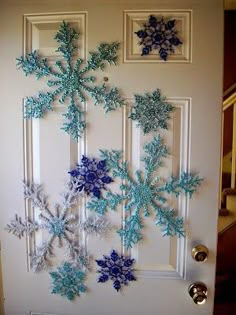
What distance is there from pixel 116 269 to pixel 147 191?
33 cm

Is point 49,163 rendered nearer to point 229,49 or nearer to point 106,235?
point 106,235

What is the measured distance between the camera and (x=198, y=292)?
2.89 ft

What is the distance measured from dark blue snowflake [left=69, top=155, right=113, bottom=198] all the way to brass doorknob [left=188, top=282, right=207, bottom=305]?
0.50 meters

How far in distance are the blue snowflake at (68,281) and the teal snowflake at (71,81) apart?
1.73 feet

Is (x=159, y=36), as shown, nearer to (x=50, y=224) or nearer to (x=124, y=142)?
(x=124, y=142)

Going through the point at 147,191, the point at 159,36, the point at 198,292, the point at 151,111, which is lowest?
the point at 198,292

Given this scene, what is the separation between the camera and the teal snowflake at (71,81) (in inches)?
32.9

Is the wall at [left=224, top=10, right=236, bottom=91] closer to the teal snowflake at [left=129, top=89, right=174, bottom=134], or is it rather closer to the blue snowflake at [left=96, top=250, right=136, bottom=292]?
the teal snowflake at [left=129, top=89, right=174, bottom=134]

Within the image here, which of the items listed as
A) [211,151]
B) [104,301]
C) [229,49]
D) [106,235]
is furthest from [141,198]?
[229,49]

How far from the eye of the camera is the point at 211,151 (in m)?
0.85

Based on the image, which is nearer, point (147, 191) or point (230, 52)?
point (147, 191)

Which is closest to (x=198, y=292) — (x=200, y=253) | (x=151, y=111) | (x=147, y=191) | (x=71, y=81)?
(x=200, y=253)

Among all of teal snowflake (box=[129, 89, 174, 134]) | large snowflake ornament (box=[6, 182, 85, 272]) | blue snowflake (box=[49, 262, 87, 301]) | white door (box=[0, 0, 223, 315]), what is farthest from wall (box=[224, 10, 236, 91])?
blue snowflake (box=[49, 262, 87, 301])

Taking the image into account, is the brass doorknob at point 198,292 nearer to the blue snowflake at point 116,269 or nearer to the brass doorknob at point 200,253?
the brass doorknob at point 200,253
